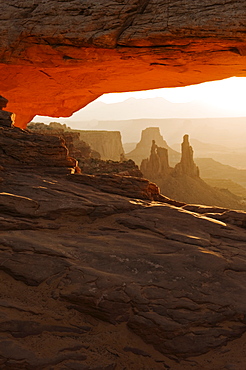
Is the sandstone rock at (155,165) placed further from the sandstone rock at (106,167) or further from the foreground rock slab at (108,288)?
the foreground rock slab at (108,288)

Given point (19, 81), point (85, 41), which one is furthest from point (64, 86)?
point (85, 41)

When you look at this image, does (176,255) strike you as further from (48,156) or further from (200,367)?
(48,156)

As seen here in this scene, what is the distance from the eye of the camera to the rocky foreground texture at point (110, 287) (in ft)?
17.3

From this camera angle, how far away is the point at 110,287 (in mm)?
6043

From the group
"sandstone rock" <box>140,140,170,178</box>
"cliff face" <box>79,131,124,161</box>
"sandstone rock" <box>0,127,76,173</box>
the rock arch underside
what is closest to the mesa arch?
the rock arch underside

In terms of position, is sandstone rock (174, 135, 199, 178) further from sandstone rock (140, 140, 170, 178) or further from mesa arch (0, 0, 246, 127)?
mesa arch (0, 0, 246, 127)

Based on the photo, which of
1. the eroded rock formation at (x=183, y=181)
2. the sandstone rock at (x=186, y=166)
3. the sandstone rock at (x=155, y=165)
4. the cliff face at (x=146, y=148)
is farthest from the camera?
the cliff face at (x=146, y=148)

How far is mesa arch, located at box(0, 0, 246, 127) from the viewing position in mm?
10297

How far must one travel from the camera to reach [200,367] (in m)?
5.26

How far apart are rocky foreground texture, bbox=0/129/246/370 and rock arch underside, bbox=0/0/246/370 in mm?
24

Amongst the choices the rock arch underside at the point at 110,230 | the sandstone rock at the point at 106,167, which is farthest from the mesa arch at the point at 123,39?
the sandstone rock at the point at 106,167

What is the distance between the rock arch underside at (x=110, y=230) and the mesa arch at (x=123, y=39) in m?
0.04

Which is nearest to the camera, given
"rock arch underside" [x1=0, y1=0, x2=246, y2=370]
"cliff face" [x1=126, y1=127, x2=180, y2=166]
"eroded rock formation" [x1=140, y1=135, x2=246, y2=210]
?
"rock arch underside" [x1=0, y1=0, x2=246, y2=370]

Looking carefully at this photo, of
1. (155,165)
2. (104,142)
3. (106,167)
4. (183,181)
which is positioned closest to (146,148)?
(104,142)
